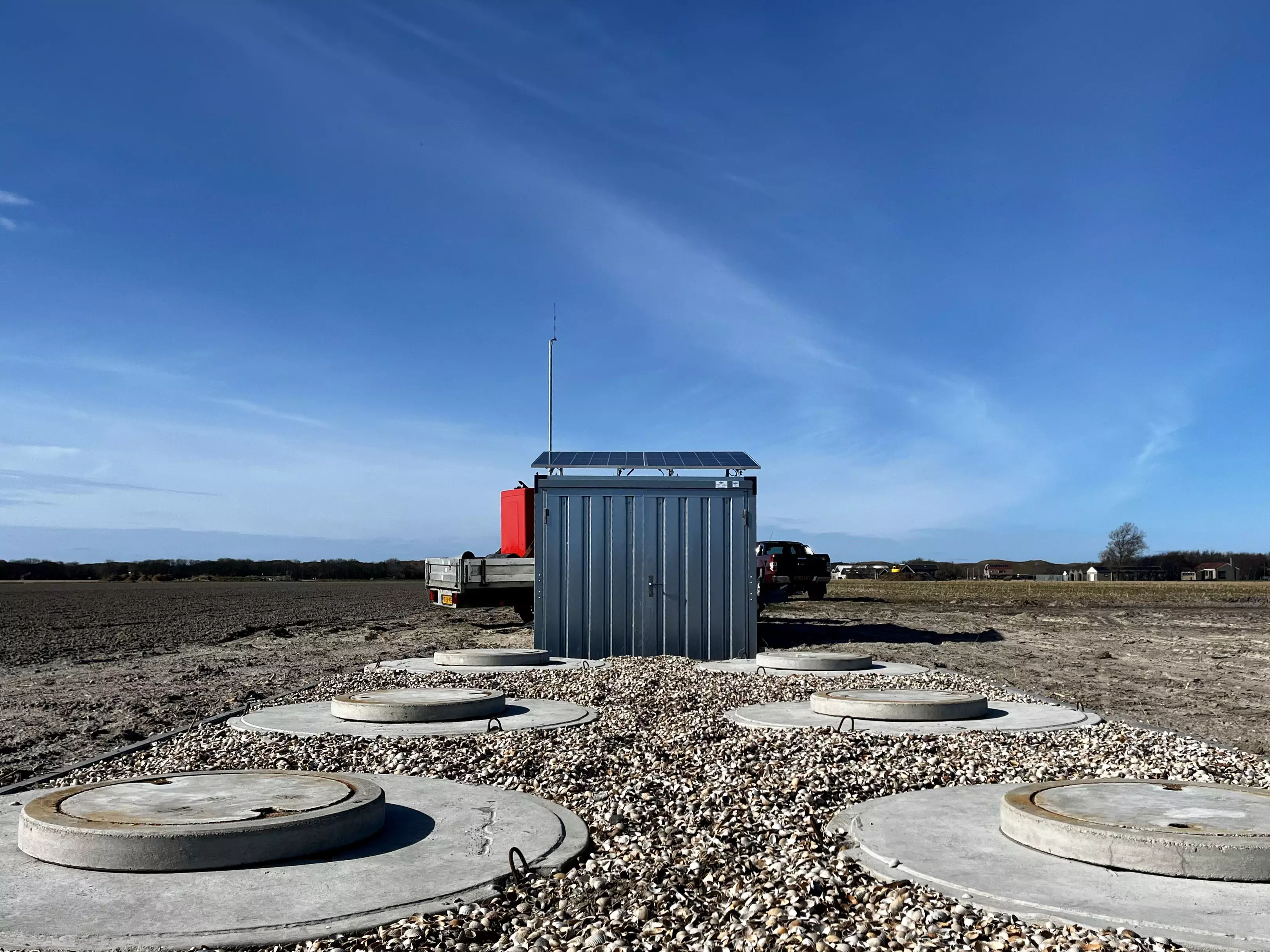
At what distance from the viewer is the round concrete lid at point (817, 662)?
12406mm

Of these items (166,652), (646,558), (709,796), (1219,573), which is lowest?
(166,652)

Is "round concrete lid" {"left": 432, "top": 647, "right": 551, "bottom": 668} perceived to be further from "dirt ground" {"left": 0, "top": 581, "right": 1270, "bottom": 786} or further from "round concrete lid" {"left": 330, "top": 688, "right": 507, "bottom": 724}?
"round concrete lid" {"left": 330, "top": 688, "right": 507, "bottom": 724}

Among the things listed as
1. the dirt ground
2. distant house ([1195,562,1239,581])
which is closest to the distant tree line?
the dirt ground

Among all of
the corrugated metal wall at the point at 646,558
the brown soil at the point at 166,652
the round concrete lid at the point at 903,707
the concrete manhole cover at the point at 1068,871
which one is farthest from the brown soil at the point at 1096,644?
the brown soil at the point at 166,652

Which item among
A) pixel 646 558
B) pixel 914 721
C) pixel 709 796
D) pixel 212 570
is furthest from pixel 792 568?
pixel 212 570

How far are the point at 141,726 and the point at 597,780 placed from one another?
18.0ft

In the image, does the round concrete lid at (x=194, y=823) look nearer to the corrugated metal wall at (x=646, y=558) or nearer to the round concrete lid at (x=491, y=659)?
the round concrete lid at (x=491, y=659)

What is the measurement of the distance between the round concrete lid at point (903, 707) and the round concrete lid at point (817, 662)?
340 cm

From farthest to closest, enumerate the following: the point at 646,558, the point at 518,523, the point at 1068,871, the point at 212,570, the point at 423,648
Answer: the point at 212,570
the point at 518,523
the point at 423,648
the point at 646,558
the point at 1068,871

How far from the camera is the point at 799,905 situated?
4.09 metres

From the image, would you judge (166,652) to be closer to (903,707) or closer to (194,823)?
(903,707)

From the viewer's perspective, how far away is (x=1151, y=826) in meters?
4.50

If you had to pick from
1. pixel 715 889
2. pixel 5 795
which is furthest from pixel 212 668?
pixel 715 889

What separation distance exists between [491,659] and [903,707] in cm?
601
